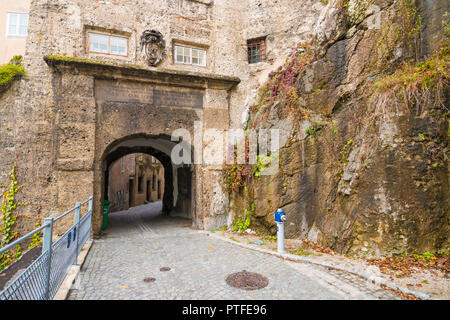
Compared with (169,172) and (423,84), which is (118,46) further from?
(423,84)

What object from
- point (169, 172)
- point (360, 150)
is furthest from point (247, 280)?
point (169, 172)

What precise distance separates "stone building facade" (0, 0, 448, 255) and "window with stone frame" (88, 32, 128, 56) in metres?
0.03

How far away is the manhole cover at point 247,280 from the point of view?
413 cm

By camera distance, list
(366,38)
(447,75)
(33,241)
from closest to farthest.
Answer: (447,75)
(366,38)
(33,241)

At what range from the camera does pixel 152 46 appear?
320 inches

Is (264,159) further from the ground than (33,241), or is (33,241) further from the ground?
(264,159)

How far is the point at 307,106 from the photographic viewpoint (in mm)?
7070

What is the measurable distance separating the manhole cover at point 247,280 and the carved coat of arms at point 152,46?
→ 6579 mm

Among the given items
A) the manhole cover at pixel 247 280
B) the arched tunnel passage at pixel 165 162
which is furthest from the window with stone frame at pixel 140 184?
the manhole cover at pixel 247 280

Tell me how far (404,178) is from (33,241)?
346 inches

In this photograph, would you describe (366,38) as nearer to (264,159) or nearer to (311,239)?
(264,159)

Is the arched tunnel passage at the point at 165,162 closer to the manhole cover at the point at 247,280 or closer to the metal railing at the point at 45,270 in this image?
the metal railing at the point at 45,270

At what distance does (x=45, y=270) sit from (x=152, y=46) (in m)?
6.94

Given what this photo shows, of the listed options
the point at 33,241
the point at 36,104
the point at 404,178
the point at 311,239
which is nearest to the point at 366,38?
the point at 404,178
